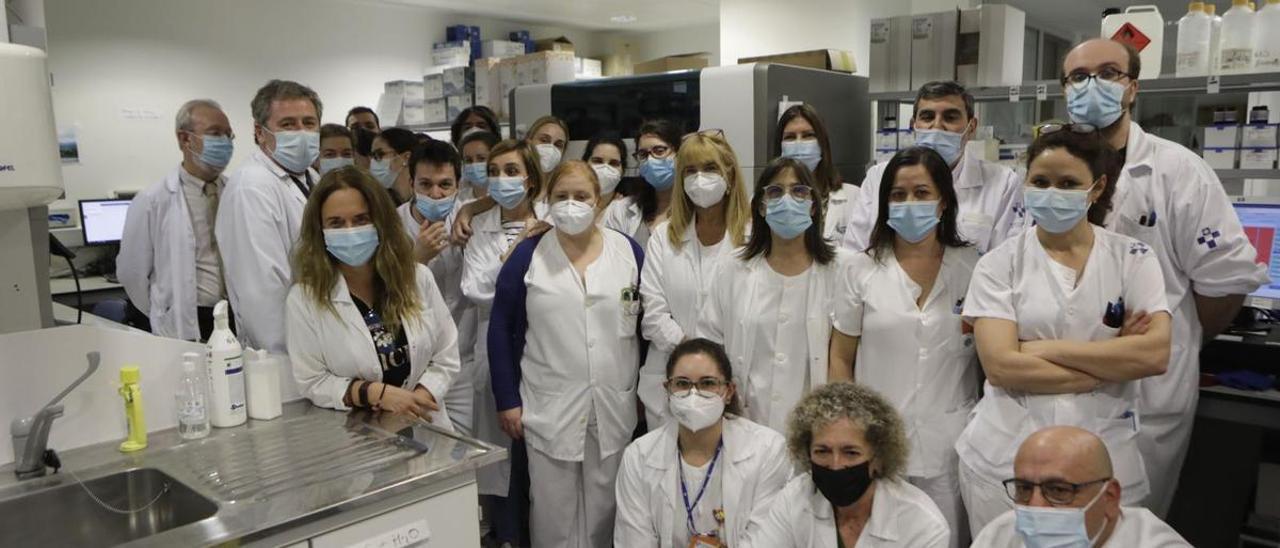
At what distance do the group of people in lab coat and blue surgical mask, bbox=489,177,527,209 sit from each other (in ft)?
0.04

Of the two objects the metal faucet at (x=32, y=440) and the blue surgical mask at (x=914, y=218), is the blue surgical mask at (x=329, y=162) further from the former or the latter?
the blue surgical mask at (x=914, y=218)

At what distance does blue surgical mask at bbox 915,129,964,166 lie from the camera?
253 cm

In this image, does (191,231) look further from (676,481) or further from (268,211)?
(676,481)

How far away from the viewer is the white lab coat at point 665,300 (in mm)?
2570

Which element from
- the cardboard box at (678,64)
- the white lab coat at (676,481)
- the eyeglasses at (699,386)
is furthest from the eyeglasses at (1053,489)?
the cardboard box at (678,64)

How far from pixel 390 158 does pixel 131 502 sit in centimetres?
224

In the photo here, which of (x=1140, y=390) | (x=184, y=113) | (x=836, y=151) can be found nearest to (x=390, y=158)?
(x=184, y=113)

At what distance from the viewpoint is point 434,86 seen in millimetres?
5910

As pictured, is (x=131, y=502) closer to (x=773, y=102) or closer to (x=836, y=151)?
(x=773, y=102)

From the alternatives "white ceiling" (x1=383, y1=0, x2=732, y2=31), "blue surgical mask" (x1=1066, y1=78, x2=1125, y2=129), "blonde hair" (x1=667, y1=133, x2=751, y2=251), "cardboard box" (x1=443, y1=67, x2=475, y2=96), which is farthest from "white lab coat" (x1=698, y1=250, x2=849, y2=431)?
"white ceiling" (x1=383, y1=0, x2=732, y2=31)

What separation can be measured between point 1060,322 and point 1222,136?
1502 mm

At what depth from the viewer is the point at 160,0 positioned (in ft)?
20.7

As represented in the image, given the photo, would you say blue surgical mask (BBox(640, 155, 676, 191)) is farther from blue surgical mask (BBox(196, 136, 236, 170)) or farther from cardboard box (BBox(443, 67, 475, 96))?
cardboard box (BBox(443, 67, 475, 96))

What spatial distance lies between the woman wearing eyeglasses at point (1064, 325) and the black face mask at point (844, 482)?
0.28 m
